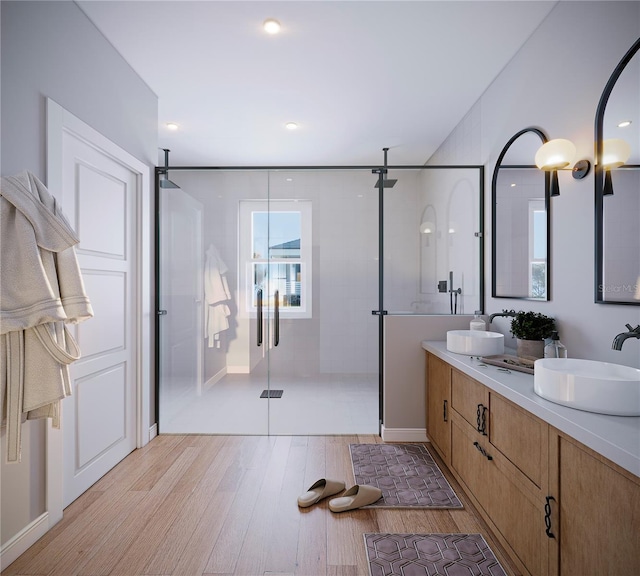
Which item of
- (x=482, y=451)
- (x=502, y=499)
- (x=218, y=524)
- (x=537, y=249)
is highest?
(x=537, y=249)

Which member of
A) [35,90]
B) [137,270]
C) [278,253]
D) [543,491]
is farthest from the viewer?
[278,253]

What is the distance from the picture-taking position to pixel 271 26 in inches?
86.4

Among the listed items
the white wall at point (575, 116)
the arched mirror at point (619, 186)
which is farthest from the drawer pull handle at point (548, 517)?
the arched mirror at point (619, 186)

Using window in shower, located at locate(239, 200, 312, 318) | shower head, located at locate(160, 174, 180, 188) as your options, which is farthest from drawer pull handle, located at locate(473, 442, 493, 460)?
shower head, located at locate(160, 174, 180, 188)

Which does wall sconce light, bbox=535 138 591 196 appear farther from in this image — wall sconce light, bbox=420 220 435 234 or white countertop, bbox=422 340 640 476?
wall sconce light, bbox=420 220 435 234

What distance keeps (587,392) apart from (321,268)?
81.8 inches

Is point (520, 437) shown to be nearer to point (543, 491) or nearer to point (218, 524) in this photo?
point (543, 491)

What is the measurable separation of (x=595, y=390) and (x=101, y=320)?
97.6 inches

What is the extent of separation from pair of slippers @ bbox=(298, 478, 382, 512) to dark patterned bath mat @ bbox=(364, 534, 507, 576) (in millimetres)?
223

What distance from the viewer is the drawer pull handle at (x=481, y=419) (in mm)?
1828

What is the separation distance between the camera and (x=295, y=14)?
2123 millimetres

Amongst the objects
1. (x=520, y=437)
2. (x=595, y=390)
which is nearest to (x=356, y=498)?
(x=520, y=437)

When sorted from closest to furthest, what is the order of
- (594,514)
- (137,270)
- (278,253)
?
1. (594,514)
2. (137,270)
3. (278,253)

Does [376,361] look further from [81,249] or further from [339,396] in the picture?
[81,249]
